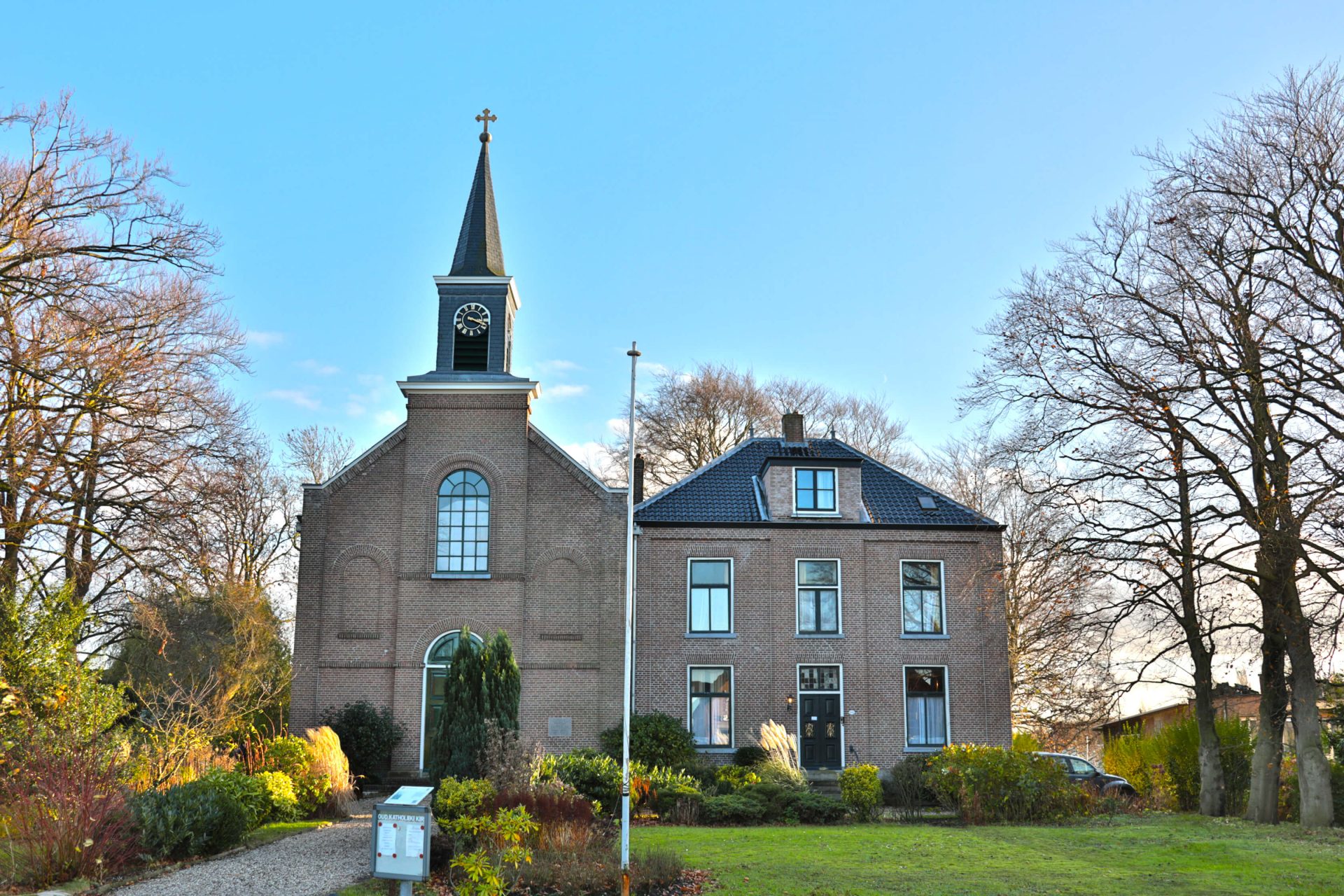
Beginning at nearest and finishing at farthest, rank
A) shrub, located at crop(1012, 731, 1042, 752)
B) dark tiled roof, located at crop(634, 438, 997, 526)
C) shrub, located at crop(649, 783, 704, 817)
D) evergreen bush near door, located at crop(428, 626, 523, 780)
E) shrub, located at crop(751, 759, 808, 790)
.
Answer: evergreen bush near door, located at crop(428, 626, 523, 780) < shrub, located at crop(649, 783, 704, 817) < shrub, located at crop(751, 759, 808, 790) < dark tiled roof, located at crop(634, 438, 997, 526) < shrub, located at crop(1012, 731, 1042, 752)

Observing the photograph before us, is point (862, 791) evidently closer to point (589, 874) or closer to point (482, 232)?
point (589, 874)

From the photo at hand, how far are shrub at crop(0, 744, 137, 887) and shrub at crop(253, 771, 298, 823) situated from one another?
3712 mm

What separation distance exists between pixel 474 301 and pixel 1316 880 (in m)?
22.0

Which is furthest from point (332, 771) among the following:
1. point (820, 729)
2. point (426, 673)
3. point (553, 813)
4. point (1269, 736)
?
point (1269, 736)

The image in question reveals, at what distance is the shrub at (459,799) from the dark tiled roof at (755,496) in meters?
13.1

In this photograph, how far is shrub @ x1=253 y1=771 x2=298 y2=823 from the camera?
18.3 m

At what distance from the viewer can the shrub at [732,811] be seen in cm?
1986

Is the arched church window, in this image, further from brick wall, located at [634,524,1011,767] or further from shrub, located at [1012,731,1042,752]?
shrub, located at [1012,731,1042,752]

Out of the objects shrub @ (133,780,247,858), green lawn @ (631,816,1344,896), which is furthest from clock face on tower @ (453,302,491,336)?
shrub @ (133,780,247,858)

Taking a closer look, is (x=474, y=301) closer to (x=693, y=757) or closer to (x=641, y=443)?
(x=693, y=757)

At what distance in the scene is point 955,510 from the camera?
29.3 m

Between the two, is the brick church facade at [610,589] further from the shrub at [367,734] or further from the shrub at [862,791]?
the shrub at [862,791]

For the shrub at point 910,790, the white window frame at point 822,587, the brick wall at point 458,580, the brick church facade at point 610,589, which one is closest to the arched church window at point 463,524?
the brick church facade at point 610,589

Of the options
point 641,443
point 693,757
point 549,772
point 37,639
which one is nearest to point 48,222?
point 37,639
